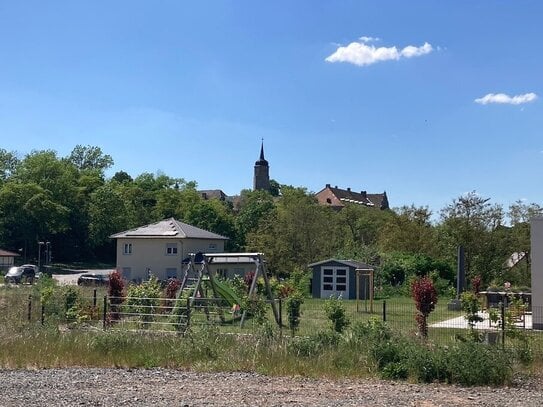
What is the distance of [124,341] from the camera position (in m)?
14.5

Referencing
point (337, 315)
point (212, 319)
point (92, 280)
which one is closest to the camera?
point (337, 315)

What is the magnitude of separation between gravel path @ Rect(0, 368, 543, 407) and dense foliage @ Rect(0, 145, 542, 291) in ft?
97.9

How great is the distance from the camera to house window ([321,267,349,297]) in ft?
137

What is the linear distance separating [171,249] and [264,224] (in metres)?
11.9

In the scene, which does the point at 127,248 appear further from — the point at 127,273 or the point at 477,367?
the point at 477,367

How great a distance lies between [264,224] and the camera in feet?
218

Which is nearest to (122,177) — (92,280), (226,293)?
(92,280)

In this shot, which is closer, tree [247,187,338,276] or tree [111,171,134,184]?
tree [247,187,338,276]

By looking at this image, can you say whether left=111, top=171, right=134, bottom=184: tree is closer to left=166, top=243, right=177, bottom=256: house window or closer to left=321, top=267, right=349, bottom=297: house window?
left=166, top=243, right=177, bottom=256: house window

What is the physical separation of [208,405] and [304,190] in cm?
8892

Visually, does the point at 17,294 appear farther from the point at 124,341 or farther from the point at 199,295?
the point at 124,341

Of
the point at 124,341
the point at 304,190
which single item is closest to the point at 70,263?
the point at 304,190

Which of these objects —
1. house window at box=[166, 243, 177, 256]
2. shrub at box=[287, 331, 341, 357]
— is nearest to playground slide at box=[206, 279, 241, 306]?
shrub at box=[287, 331, 341, 357]

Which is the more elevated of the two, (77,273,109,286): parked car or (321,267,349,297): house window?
(321,267,349,297): house window
